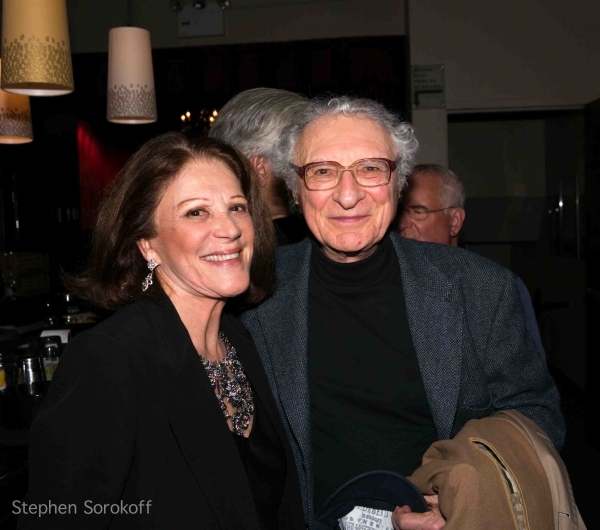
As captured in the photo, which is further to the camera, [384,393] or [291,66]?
[291,66]

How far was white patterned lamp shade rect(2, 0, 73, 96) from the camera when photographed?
287cm

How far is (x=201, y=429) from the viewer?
1.34m

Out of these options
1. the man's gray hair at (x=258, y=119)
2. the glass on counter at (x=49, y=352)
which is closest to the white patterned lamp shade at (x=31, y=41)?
the man's gray hair at (x=258, y=119)

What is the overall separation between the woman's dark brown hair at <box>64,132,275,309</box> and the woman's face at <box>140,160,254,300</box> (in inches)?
1.1

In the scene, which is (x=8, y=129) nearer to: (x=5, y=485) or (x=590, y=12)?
(x=5, y=485)

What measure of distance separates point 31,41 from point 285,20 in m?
4.39

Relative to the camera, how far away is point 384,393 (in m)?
1.64

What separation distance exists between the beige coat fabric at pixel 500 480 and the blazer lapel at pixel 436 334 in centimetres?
17

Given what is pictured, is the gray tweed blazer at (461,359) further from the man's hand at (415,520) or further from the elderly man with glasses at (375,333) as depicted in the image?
the man's hand at (415,520)

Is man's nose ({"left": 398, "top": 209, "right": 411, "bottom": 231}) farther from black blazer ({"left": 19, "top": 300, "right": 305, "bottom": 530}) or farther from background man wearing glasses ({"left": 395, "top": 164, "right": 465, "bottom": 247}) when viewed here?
black blazer ({"left": 19, "top": 300, "right": 305, "bottom": 530})

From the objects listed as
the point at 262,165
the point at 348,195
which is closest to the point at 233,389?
the point at 348,195

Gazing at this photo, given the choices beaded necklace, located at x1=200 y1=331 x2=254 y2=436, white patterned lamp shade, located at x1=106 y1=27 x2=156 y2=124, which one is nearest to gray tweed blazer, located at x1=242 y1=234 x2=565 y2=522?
beaded necklace, located at x1=200 y1=331 x2=254 y2=436

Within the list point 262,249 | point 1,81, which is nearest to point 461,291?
point 262,249

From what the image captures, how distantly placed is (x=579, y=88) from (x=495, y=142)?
334 cm
